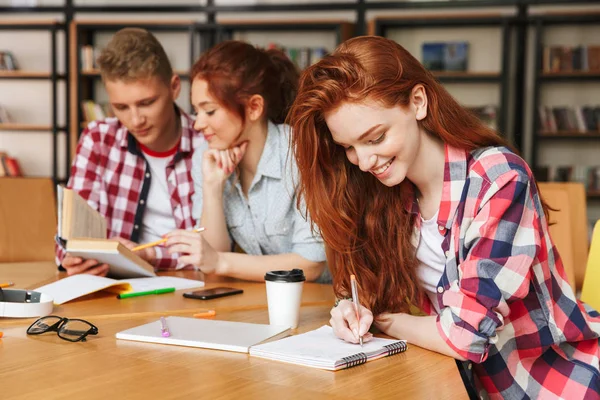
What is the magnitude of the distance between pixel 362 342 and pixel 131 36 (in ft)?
5.14

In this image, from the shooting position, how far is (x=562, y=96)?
6137 millimetres

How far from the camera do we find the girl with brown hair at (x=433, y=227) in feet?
4.32

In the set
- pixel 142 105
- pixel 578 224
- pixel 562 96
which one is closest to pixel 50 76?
pixel 562 96

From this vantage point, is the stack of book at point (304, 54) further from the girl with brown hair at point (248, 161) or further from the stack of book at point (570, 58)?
the girl with brown hair at point (248, 161)

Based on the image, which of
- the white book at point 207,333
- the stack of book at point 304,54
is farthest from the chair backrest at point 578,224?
the stack of book at point 304,54

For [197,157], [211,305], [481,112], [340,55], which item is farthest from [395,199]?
[481,112]

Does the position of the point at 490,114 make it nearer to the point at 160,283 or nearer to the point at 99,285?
the point at 160,283

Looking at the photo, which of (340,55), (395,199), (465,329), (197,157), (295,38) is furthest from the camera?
(295,38)

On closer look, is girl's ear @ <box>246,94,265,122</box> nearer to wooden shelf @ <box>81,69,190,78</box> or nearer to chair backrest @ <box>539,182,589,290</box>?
chair backrest @ <box>539,182,589,290</box>

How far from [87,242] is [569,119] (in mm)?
4933

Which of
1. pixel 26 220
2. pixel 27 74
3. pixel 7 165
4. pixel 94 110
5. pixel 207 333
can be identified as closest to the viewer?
pixel 207 333

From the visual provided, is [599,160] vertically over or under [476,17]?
under

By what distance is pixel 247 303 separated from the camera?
172 cm

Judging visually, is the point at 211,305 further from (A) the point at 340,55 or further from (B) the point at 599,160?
(B) the point at 599,160
